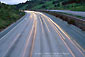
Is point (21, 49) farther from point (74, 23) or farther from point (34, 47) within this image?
point (74, 23)

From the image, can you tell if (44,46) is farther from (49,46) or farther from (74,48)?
(74,48)

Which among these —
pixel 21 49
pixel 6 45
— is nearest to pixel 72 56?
pixel 21 49

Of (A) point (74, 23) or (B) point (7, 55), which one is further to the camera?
(A) point (74, 23)

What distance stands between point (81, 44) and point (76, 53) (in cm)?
285

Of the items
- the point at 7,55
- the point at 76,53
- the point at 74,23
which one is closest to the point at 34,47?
the point at 7,55

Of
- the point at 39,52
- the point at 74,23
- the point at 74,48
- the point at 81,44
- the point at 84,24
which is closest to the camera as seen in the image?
the point at 39,52

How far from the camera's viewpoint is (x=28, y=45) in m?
15.0

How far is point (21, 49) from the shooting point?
540 inches

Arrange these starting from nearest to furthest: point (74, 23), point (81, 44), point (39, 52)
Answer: point (39, 52)
point (81, 44)
point (74, 23)

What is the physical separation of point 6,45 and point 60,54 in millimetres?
6214

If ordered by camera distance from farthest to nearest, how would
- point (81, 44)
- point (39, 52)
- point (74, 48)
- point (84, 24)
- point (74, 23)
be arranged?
point (74, 23), point (84, 24), point (81, 44), point (74, 48), point (39, 52)

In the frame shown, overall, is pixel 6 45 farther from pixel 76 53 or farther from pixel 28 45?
pixel 76 53

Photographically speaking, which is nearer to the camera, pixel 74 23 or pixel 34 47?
pixel 34 47

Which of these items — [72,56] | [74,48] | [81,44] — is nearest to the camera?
[72,56]
